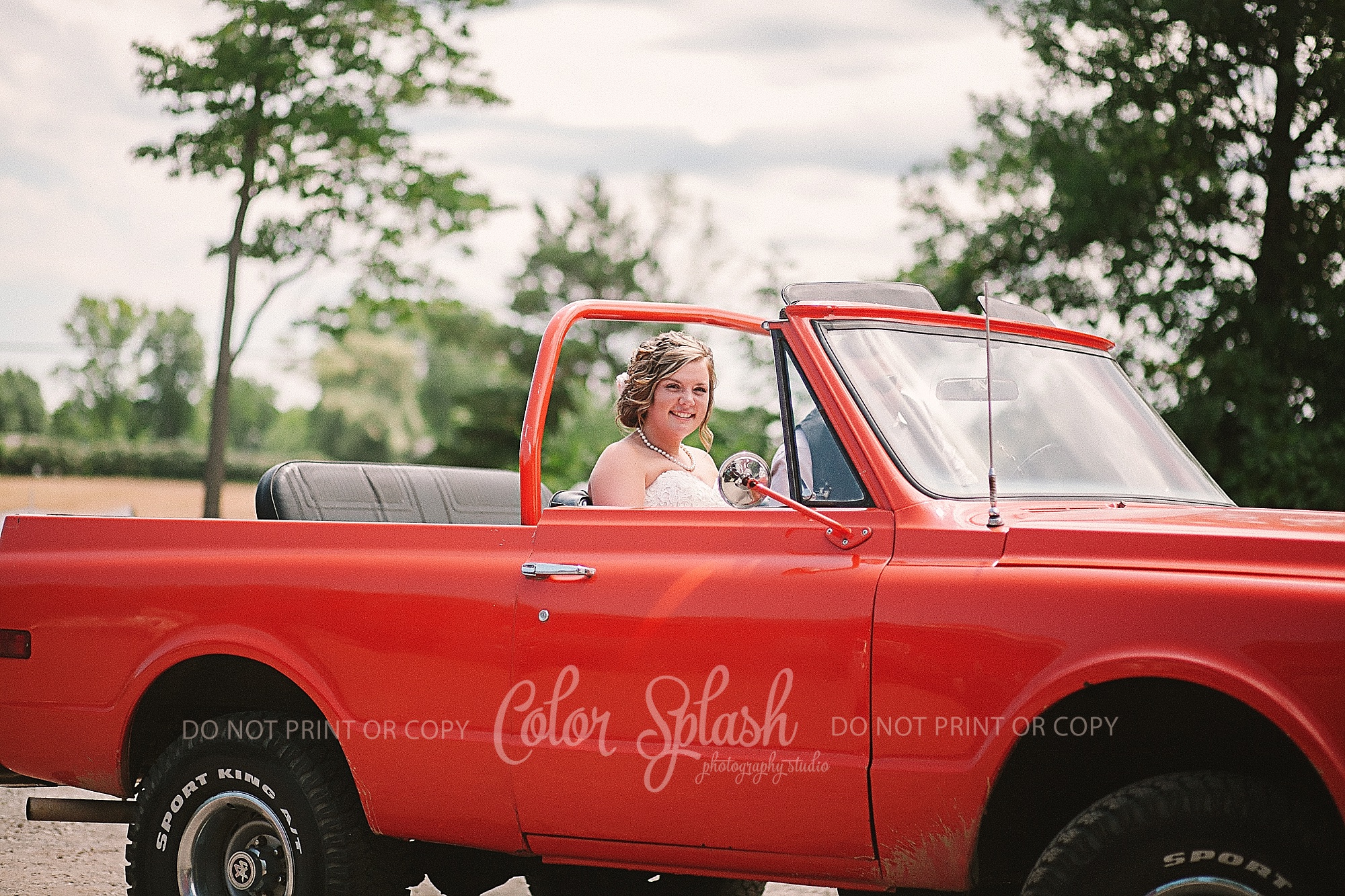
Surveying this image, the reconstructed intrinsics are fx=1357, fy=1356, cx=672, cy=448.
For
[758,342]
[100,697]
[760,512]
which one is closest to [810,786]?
[760,512]

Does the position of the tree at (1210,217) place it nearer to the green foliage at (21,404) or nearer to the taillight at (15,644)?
the taillight at (15,644)

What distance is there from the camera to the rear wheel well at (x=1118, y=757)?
3.01 metres

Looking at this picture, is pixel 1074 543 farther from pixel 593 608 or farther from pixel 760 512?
pixel 593 608

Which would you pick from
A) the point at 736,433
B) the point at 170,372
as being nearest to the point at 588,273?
the point at 736,433

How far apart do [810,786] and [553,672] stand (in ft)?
2.40

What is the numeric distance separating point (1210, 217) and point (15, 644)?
17147 millimetres

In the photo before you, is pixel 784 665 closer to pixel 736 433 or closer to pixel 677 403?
pixel 677 403

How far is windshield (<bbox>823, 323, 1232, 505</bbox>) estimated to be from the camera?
138 inches

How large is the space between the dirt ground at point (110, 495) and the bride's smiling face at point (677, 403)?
33.7 m

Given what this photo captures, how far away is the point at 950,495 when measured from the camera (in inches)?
133

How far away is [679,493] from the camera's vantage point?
4.30 metres

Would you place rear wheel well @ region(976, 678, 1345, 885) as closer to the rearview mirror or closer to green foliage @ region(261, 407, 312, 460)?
the rearview mirror

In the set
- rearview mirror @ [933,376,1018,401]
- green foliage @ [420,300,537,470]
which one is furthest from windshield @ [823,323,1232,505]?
green foliage @ [420,300,537,470]

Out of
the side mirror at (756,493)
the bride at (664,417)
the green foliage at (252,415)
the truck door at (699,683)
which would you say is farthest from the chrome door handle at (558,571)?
the green foliage at (252,415)
